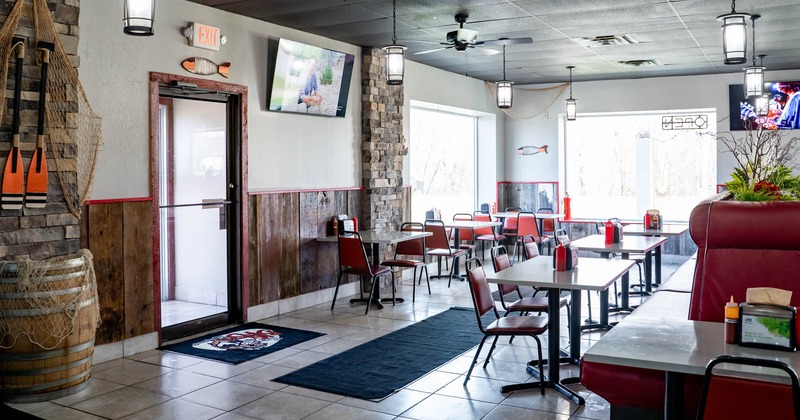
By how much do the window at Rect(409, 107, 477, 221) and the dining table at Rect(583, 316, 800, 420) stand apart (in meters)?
6.57

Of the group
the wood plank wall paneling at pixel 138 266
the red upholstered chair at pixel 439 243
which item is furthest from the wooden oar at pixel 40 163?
the red upholstered chair at pixel 439 243

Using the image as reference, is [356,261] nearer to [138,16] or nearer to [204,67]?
[204,67]

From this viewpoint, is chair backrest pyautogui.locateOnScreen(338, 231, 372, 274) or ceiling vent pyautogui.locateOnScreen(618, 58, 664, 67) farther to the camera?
ceiling vent pyautogui.locateOnScreen(618, 58, 664, 67)

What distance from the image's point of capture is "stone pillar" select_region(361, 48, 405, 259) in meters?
7.87

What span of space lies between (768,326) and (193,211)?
462 centimetres

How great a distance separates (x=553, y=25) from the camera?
6.82 meters

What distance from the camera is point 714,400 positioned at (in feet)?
7.39

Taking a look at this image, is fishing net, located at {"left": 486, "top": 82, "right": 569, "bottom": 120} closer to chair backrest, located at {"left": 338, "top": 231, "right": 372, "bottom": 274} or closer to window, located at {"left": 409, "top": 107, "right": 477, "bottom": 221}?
window, located at {"left": 409, "top": 107, "right": 477, "bottom": 221}

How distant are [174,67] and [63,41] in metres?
1.20

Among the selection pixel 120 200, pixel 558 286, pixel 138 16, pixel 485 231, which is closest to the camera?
pixel 138 16

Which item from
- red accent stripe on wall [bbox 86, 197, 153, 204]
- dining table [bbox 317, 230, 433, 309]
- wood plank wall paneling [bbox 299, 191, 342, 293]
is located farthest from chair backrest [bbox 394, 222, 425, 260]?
red accent stripe on wall [bbox 86, 197, 153, 204]

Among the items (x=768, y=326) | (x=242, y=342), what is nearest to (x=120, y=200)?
(x=242, y=342)

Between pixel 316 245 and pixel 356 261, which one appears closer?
pixel 356 261

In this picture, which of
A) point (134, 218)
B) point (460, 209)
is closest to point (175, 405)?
point (134, 218)
